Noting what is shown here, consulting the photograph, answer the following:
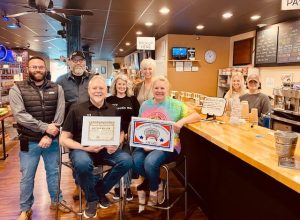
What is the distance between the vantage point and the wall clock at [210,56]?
8.31m

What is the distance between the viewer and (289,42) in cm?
573

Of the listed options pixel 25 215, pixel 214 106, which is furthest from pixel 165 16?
pixel 25 215

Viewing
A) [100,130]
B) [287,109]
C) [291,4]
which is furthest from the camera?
[287,109]

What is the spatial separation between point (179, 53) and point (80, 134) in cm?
599

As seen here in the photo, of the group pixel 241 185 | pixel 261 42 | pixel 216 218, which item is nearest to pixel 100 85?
pixel 241 185

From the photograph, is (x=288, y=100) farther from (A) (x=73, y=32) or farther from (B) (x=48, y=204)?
(A) (x=73, y=32)

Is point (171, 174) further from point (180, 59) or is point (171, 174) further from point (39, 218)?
point (180, 59)

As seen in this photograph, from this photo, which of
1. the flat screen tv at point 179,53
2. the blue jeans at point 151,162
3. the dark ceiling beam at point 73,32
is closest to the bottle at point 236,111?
the blue jeans at point 151,162

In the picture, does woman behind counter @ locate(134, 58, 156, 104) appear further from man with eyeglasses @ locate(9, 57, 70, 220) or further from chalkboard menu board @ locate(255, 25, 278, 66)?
chalkboard menu board @ locate(255, 25, 278, 66)

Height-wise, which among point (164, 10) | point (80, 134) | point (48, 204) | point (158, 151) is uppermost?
point (164, 10)

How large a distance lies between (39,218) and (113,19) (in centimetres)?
454

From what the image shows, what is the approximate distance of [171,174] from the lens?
3986mm

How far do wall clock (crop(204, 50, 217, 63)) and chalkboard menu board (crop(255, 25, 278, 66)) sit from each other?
163 centimetres

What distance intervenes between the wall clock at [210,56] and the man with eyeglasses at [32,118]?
6.38 meters
